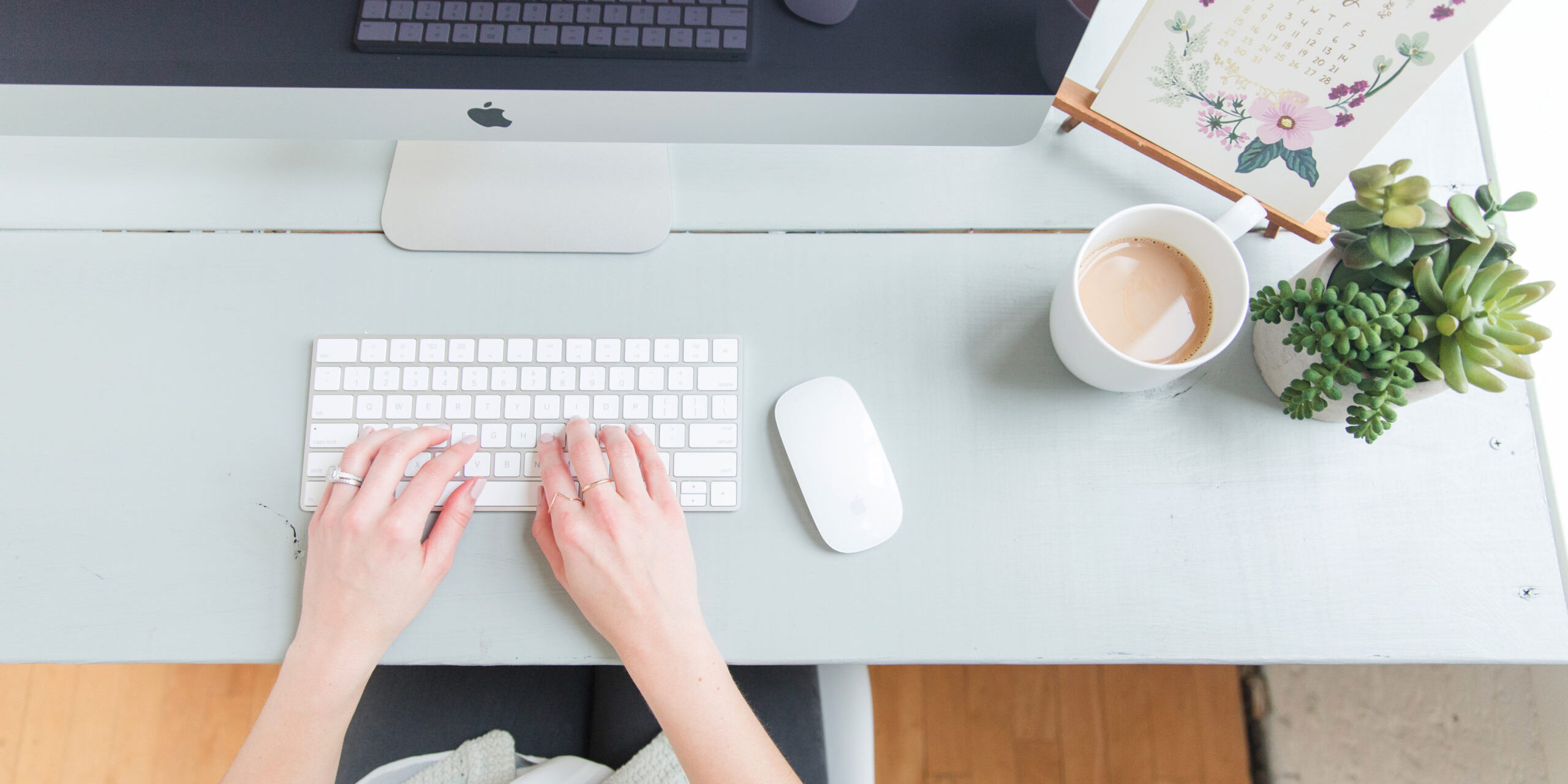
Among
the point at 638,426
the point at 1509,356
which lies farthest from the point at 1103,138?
the point at 638,426

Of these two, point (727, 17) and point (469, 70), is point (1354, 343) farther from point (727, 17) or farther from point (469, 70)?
point (469, 70)

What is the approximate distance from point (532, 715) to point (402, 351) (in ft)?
1.28

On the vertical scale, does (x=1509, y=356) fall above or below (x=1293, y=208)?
below

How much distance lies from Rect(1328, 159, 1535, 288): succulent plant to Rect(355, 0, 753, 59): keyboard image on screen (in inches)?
15.5

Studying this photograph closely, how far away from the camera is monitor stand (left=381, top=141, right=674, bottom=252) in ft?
2.04

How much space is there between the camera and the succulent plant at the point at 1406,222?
0.46 m

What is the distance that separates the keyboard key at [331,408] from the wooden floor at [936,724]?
713 millimetres

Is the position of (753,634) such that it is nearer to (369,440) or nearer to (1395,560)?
(369,440)

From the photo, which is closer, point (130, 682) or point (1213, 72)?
point (1213, 72)

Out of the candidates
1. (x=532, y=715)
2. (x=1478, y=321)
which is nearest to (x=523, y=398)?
(x=532, y=715)

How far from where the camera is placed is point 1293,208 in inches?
23.2

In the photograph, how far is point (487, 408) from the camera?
0.58 metres

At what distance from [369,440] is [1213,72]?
2.12 feet

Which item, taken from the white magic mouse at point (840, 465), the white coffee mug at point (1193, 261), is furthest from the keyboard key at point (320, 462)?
the white coffee mug at point (1193, 261)
